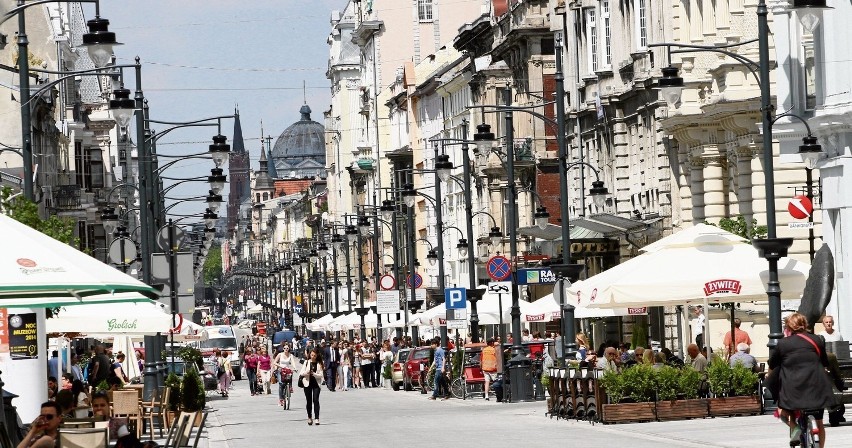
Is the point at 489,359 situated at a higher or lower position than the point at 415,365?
higher

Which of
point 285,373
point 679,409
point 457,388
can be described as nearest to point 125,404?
point 679,409

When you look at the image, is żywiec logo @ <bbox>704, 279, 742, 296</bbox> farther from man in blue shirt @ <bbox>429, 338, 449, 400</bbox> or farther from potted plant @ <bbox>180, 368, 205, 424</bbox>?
man in blue shirt @ <bbox>429, 338, 449, 400</bbox>

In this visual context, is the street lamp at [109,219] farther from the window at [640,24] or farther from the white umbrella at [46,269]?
the white umbrella at [46,269]

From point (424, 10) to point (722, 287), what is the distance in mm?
103389

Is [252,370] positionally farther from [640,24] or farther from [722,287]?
[722,287]

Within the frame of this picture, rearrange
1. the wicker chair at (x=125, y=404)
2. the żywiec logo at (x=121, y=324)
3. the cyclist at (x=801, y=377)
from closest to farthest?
1. the cyclist at (x=801, y=377)
2. the wicker chair at (x=125, y=404)
3. the żywiec logo at (x=121, y=324)

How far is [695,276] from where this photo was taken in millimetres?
29578

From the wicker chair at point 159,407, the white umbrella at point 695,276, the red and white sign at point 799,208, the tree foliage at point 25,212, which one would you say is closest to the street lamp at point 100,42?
the tree foliage at point 25,212

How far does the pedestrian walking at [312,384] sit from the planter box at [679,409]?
9077mm

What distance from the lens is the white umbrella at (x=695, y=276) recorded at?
29516mm

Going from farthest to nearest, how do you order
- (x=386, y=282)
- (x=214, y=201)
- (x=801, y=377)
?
(x=386, y=282), (x=214, y=201), (x=801, y=377)

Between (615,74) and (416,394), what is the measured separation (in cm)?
1063

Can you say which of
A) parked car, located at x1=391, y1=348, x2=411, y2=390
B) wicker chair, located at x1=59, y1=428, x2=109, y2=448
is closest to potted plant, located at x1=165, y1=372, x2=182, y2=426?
wicker chair, located at x1=59, y1=428, x2=109, y2=448

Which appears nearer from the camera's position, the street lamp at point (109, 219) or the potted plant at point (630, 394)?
the potted plant at point (630, 394)
